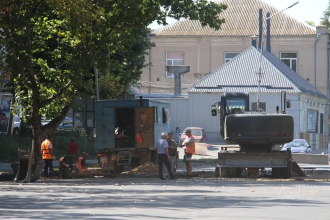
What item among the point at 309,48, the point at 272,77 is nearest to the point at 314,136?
the point at 272,77

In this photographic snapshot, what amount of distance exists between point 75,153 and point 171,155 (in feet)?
13.8

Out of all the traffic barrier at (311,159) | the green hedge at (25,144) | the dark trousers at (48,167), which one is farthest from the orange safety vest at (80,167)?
the traffic barrier at (311,159)

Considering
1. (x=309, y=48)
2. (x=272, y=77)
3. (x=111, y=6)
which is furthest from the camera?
(x=309, y=48)

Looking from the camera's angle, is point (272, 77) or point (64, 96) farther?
point (272, 77)

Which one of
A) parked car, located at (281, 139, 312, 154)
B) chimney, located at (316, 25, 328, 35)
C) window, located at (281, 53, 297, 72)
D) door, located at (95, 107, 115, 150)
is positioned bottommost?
parked car, located at (281, 139, 312, 154)

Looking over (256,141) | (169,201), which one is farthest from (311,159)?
(169,201)

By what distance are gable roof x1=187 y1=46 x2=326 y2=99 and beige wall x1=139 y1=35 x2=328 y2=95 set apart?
10156 mm

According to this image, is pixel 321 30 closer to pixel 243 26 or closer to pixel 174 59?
pixel 243 26

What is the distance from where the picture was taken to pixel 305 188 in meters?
23.5

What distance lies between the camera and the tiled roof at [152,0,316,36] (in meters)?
81.1

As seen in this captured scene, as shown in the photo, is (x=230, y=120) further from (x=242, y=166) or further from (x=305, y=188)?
(x=305, y=188)

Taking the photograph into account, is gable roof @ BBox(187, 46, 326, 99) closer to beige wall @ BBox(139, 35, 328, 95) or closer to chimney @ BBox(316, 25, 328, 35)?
beige wall @ BBox(139, 35, 328, 95)

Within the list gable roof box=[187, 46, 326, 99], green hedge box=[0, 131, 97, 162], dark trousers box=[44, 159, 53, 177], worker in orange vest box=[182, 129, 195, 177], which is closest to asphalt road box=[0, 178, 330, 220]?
dark trousers box=[44, 159, 53, 177]

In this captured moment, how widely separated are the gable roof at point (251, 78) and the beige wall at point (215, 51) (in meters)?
10.2
